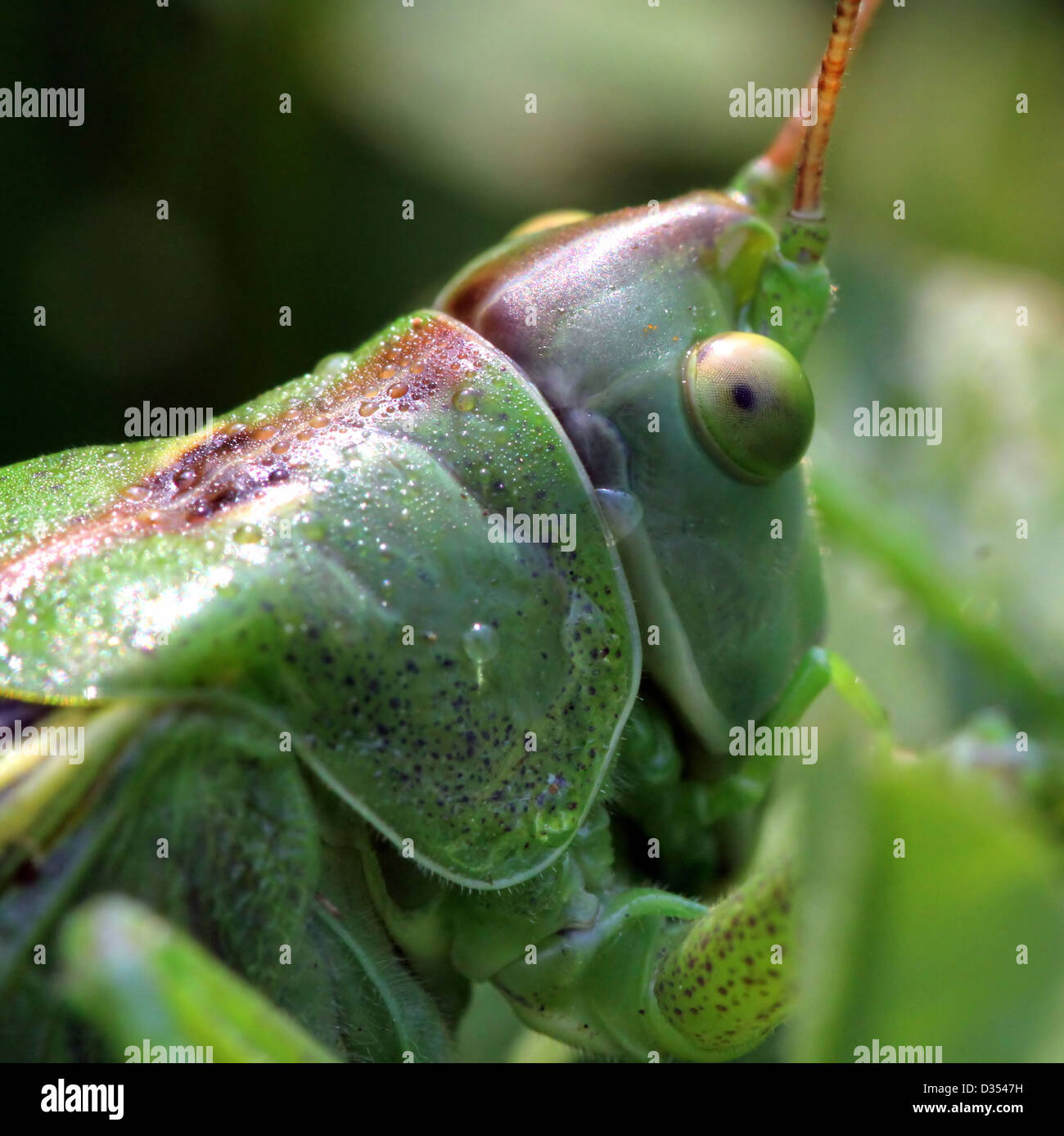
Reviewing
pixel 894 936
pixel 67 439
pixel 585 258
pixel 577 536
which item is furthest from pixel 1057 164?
pixel 894 936

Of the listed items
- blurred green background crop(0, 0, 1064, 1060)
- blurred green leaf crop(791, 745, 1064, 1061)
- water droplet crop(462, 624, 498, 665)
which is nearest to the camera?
blurred green leaf crop(791, 745, 1064, 1061)

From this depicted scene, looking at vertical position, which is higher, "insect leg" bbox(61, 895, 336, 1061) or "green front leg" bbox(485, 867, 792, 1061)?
"insect leg" bbox(61, 895, 336, 1061)

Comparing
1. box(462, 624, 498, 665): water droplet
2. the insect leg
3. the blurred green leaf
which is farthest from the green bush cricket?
the blurred green leaf

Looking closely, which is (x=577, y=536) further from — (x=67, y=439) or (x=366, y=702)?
(x=67, y=439)

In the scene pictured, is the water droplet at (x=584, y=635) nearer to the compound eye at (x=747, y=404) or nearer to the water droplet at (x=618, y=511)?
the water droplet at (x=618, y=511)

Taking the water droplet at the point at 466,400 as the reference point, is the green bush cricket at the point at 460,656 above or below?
below

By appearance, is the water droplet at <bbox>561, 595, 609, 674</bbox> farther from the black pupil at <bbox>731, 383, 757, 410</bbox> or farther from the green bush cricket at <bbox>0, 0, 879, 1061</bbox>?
the black pupil at <bbox>731, 383, 757, 410</bbox>

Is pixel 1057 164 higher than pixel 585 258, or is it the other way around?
pixel 1057 164

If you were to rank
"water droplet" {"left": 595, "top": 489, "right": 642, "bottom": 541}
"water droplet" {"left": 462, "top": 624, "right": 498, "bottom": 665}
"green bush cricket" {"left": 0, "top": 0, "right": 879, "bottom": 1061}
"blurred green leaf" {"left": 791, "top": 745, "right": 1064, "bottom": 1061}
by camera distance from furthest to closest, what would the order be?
"water droplet" {"left": 595, "top": 489, "right": 642, "bottom": 541} → "water droplet" {"left": 462, "top": 624, "right": 498, "bottom": 665} → "green bush cricket" {"left": 0, "top": 0, "right": 879, "bottom": 1061} → "blurred green leaf" {"left": 791, "top": 745, "right": 1064, "bottom": 1061}

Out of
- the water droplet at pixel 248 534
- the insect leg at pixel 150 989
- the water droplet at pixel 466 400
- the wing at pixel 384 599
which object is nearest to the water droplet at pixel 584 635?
the wing at pixel 384 599
